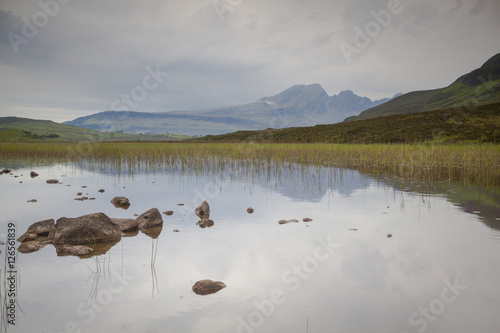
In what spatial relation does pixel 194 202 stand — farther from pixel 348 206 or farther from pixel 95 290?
pixel 95 290

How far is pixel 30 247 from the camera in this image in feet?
18.7

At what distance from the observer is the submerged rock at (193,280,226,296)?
13.5ft

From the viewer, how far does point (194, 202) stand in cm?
994

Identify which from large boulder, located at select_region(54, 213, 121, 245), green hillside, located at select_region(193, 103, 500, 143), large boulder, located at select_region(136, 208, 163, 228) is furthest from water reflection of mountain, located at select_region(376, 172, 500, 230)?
green hillside, located at select_region(193, 103, 500, 143)

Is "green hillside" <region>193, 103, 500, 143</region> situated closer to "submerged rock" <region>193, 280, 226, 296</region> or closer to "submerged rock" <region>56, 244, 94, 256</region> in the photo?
"submerged rock" <region>193, 280, 226, 296</region>

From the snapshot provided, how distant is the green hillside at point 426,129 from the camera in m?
36.5

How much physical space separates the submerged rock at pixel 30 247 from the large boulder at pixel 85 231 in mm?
358

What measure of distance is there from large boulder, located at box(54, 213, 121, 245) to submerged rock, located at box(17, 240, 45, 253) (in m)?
0.36

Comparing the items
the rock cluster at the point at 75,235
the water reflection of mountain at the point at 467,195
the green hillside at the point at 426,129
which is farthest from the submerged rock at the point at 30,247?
the green hillside at the point at 426,129

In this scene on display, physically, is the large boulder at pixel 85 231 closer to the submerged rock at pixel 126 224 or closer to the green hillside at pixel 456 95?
the submerged rock at pixel 126 224

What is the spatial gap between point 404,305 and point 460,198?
7.62 meters

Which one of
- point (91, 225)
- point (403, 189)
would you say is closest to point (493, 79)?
point (403, 189)

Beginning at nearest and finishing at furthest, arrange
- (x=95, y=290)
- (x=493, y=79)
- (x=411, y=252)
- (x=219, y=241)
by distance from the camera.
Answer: (x=95, y=290) → (x=411, y=252) → (x=219, y=241) → (x=493, y=79)

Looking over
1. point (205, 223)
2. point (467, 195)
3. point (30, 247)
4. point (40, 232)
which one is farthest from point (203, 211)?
point (467, 195)
